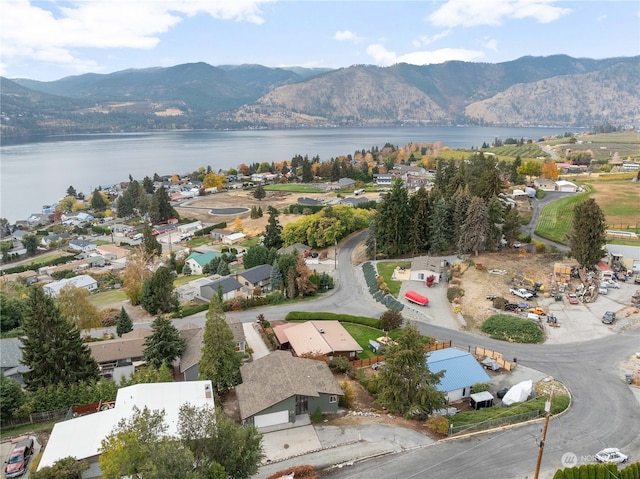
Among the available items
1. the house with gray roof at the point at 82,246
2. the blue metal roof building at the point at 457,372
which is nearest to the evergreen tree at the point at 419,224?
the blue metal roof building at the point at 457,372

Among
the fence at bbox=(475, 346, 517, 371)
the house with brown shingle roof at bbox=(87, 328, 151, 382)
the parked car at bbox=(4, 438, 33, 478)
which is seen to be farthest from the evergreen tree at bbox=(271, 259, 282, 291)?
the parked car at bbox=(4, 438, 33, 478)

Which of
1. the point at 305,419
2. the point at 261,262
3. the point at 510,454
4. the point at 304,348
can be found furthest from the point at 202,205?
the point at 510,454

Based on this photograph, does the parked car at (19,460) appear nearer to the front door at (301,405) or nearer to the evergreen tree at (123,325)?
the front door at (301,405)

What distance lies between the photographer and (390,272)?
49.0 meters

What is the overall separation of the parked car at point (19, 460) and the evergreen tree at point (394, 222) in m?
40.5

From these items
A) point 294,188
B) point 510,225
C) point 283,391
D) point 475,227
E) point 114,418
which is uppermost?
point 475,227

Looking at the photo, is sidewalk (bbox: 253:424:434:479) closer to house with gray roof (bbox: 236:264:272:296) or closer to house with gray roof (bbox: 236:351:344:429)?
house with gray roof (bbox: 236:351:344:429)

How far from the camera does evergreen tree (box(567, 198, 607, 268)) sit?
4138cm

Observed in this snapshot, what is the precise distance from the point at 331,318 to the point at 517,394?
Answer: 17013mm

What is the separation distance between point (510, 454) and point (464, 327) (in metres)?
16.6

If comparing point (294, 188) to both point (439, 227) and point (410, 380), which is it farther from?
point (410, 380)

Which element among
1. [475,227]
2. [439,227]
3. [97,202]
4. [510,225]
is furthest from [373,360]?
[97,202]

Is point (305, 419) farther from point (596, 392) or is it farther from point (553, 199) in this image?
point (553, 199)

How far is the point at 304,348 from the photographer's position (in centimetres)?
3192
